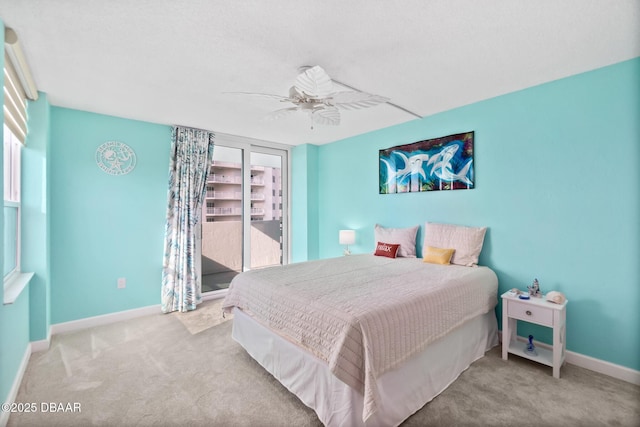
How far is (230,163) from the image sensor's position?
4598 mm

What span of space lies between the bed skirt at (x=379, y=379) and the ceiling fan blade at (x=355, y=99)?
5.99 feet

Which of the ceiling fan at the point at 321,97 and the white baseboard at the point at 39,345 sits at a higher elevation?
the ceiling fan at the point at 321,97

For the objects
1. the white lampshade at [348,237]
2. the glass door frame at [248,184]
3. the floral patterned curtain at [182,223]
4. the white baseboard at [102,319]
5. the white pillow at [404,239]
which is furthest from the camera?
the glass door frame at [248,184]

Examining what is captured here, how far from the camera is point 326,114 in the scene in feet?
8.04

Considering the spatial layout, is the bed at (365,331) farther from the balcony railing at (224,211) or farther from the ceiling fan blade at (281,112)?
the balcony railing at (224,211)

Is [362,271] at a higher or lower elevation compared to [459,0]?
lower

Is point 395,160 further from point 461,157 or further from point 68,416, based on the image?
point 68,416

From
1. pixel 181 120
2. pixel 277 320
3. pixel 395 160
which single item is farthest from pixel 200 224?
pixel 395 160

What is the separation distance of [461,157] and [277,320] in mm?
2635

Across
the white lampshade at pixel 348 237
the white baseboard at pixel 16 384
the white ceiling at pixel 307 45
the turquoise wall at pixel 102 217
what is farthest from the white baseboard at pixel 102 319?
the white lampshade at pixel 348 237

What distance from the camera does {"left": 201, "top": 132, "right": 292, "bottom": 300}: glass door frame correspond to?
4.41 metres

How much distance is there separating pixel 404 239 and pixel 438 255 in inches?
22.4

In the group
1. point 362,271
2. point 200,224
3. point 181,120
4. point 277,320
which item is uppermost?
point 181,120

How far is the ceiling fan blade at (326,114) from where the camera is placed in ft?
7.88
